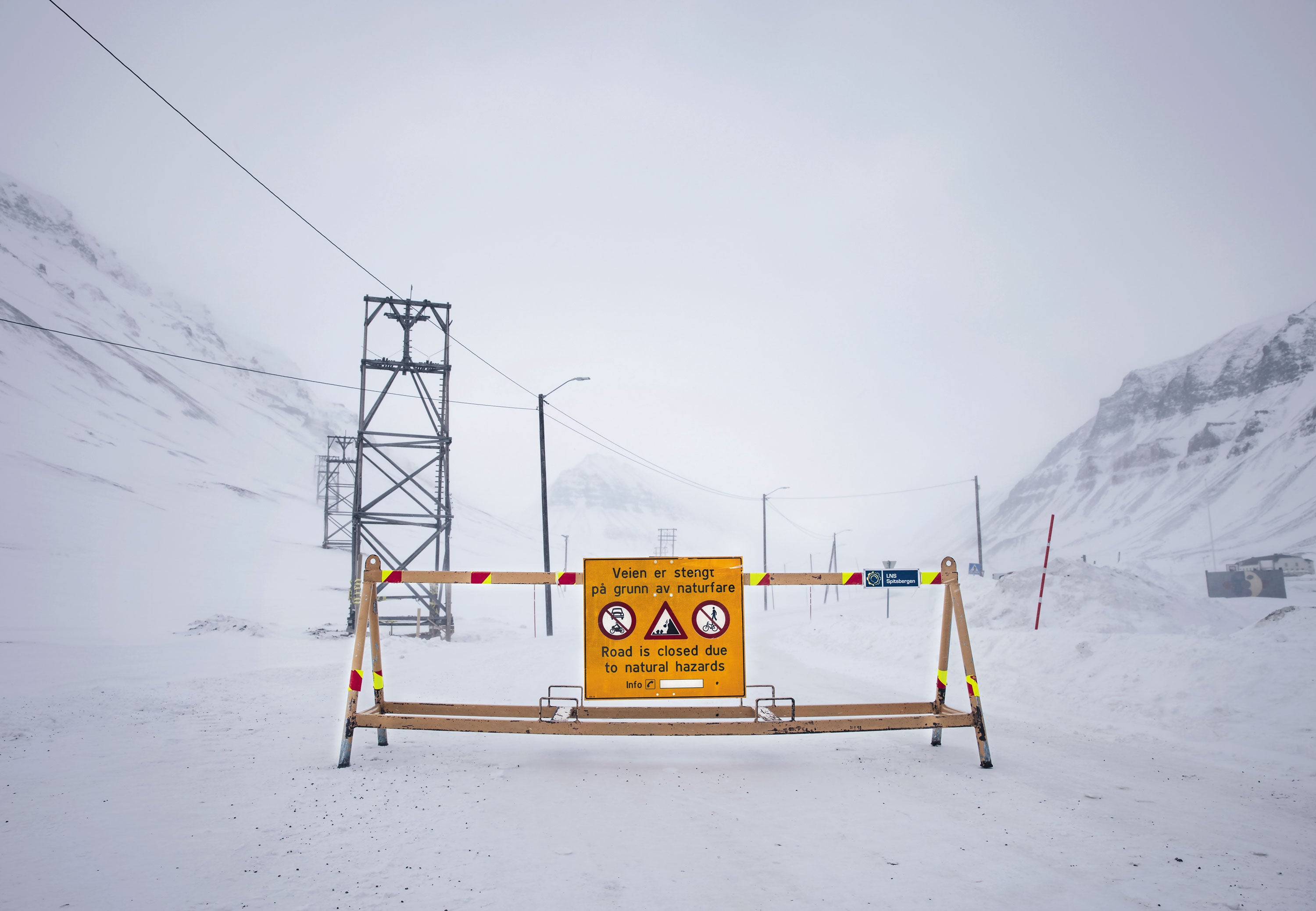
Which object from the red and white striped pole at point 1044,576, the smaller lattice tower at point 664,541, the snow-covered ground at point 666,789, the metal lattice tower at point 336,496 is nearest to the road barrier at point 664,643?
the snow-covered ground at point 666,789

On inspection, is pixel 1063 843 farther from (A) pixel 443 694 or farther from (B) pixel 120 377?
(B) pixel 120 377

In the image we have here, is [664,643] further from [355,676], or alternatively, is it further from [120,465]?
[120,465]

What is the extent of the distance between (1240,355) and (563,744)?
200 m

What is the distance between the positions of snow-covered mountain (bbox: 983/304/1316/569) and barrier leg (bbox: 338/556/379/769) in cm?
10751

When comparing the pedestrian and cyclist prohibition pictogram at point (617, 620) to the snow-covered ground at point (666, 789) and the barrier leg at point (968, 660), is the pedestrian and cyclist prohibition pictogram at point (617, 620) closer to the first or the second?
the snow-covered ground at point (666, 789)

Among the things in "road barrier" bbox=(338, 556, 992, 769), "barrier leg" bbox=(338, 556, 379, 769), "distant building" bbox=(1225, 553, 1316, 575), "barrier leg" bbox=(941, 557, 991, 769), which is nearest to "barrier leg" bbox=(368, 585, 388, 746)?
"road barrier" bbox=(338, 556, 992, 769)

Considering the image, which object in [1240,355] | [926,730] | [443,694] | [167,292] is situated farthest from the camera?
[167,292]

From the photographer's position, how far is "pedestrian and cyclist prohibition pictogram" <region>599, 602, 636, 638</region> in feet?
20.9

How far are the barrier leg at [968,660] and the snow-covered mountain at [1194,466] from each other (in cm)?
10335

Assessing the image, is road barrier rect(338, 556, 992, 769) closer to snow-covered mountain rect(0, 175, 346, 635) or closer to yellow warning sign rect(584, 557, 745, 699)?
yellow warning sign rect(584, 557, 745, 699)

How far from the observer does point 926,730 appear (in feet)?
24.9

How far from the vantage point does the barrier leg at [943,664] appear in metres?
6.56

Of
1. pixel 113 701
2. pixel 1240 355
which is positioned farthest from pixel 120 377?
pixel 1240 355

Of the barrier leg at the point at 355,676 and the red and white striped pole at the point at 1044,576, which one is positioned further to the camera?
the red and white striped pole at the point at 1044,576
